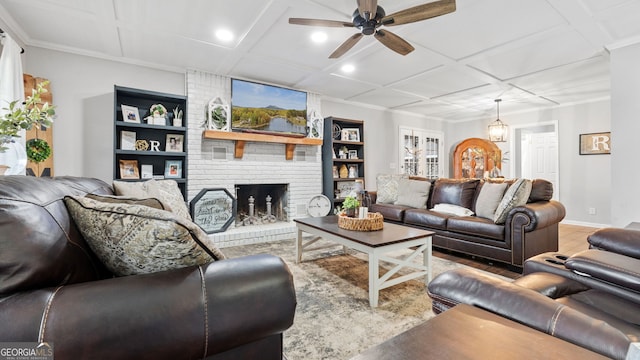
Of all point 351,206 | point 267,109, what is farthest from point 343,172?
point 351,206

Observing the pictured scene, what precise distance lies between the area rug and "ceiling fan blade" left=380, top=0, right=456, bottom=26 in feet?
6.95

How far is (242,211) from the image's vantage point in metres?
4.59

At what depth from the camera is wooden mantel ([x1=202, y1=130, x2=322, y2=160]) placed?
3840 mm

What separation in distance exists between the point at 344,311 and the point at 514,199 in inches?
84.5

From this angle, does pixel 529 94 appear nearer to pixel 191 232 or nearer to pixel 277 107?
pixel 277 107

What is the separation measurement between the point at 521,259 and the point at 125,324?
318cm

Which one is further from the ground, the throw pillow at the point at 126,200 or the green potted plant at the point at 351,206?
the throw pillow at the point at 126,200

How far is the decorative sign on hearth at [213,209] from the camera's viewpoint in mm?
3738

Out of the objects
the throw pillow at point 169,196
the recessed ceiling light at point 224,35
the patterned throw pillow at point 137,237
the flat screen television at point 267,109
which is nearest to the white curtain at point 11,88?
the throw pillow at point 169,196

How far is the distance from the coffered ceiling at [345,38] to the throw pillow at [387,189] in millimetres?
1519

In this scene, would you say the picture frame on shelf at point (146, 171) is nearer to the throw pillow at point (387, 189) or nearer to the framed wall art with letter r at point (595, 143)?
the throw pillow at point (387, 189)

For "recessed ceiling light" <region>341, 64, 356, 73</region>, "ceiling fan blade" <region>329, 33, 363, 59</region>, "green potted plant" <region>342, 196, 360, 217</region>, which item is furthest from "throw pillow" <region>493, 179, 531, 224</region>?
"recessed ceiling light" <region>341, 64, 356, 73</region>

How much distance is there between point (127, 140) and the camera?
3389mm

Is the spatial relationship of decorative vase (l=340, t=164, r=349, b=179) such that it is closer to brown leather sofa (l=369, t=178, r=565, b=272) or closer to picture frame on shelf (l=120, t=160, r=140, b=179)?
brown leather sofa (l=369, t=178, r=565, b=272)
